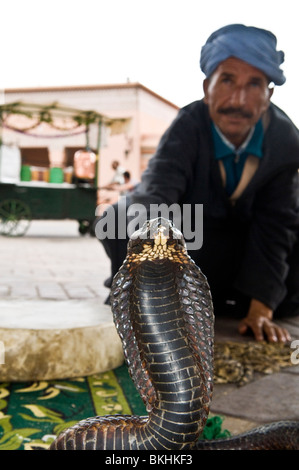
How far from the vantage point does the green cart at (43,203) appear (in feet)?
28.0

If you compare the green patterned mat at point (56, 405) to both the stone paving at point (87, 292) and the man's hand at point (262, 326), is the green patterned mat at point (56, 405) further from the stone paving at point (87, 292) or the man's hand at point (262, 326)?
the man's hand at point (262, 326)

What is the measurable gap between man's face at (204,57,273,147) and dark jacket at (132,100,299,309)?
0.21m

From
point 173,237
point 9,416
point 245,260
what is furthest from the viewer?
point 245,260

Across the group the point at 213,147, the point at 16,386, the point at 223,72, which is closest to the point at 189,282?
the point at 16,386

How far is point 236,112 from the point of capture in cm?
196

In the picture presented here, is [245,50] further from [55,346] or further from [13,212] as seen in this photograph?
[13,212]

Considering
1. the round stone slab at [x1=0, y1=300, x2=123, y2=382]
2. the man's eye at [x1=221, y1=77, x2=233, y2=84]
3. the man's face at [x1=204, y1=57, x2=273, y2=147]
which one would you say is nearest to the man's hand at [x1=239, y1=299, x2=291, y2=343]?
the round stone slab at [x1=0, y1=300, x2=123, y2=382]

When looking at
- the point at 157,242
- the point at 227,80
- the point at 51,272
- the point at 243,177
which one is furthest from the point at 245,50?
the point at 51,272

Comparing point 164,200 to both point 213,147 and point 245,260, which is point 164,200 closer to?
point 213,147

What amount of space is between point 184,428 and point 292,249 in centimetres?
193

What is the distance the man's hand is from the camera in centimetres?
222

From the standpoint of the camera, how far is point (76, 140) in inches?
639

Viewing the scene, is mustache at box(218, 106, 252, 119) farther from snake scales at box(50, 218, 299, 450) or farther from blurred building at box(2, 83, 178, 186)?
blurred building at box(2, 83, 178, 186)

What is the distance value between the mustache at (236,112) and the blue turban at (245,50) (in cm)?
15
